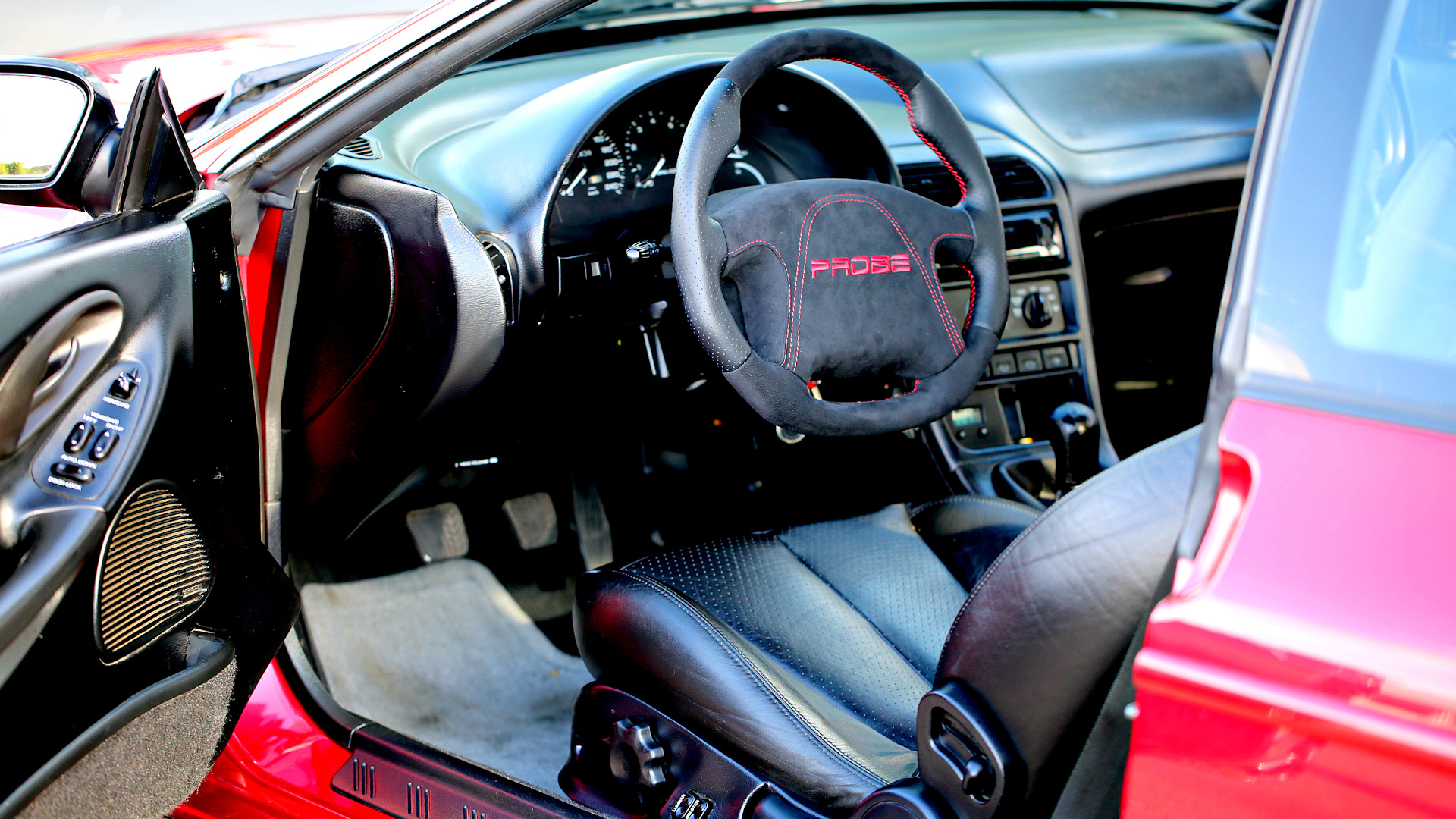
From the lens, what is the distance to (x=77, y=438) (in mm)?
973

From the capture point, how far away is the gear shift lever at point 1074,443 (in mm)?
2088

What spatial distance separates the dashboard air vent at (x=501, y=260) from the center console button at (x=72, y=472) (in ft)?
2.07

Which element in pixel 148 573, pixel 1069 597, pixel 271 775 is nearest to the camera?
pixel 1069 597

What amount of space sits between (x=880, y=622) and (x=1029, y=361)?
1032 mm

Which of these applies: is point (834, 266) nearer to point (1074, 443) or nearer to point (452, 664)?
point (1074, 443)

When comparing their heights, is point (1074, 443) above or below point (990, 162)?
below

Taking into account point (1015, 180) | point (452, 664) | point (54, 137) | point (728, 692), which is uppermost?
point (54, 137)

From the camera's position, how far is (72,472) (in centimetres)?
96

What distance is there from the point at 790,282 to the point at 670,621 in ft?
1.65

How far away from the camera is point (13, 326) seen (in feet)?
2.99

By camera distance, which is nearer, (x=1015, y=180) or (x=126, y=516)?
(x=126, y=516)

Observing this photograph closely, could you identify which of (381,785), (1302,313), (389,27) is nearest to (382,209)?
(389,27)

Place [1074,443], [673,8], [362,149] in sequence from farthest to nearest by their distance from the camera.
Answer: [673,8] < [1074,443] < [362,149]

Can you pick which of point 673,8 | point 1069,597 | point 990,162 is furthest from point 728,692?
point 673,8
